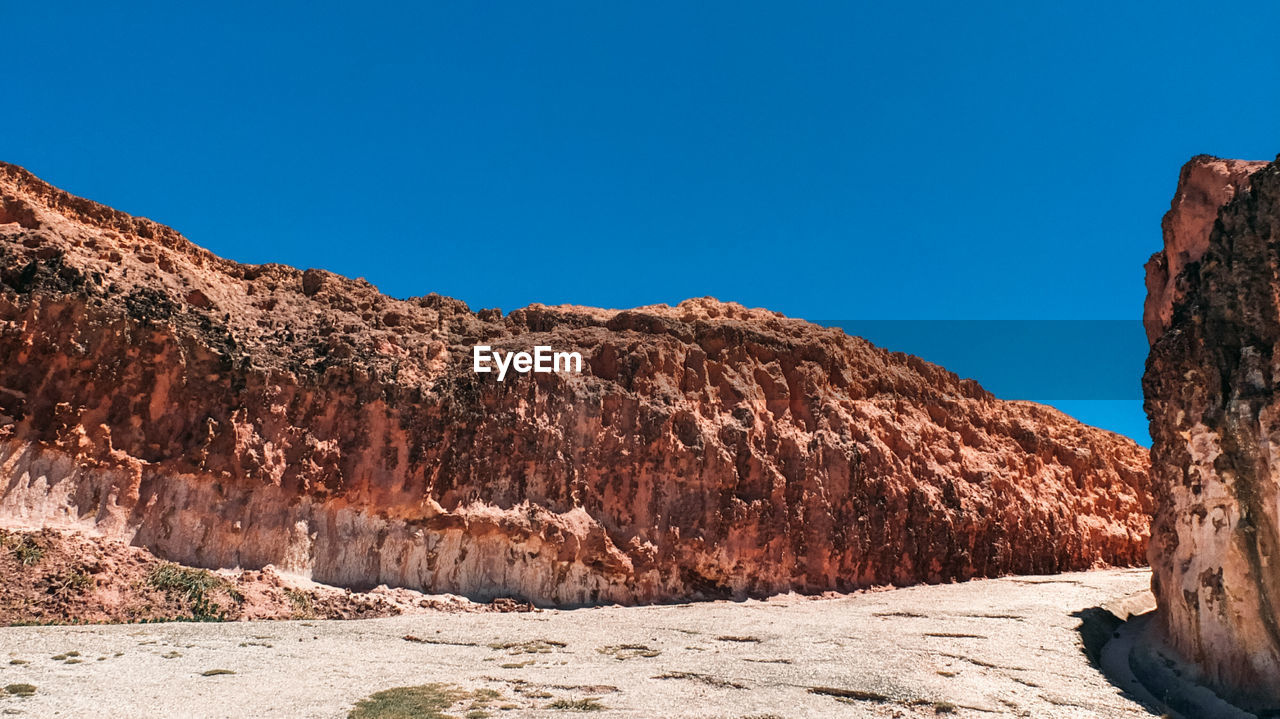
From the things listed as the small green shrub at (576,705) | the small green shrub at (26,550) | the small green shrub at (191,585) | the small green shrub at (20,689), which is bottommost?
the small green shrub at (20,689)

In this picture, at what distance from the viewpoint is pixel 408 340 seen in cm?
3225

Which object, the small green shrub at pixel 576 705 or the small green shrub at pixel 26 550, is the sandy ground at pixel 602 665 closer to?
the small green shrub at pixel 576 705

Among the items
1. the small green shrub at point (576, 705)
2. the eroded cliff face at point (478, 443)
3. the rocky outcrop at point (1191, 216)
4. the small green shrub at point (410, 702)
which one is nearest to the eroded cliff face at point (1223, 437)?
the rocky outcrop at point (1191, 216)

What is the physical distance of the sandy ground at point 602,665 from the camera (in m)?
13.9

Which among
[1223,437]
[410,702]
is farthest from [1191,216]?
[410,702]

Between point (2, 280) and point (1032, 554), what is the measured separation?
133ft

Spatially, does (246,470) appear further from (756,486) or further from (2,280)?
(756,486)

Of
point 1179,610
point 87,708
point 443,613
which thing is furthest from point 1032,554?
point 87,708

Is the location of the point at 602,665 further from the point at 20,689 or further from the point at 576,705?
the point at 20,689

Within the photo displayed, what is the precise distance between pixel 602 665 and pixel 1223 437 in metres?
14.1

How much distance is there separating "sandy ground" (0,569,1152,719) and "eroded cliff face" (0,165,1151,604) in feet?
14.5

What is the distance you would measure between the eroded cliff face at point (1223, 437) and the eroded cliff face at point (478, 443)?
1475 cm

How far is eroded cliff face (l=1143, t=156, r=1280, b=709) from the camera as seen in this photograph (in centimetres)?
1611

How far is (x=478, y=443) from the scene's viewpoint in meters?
30.4
